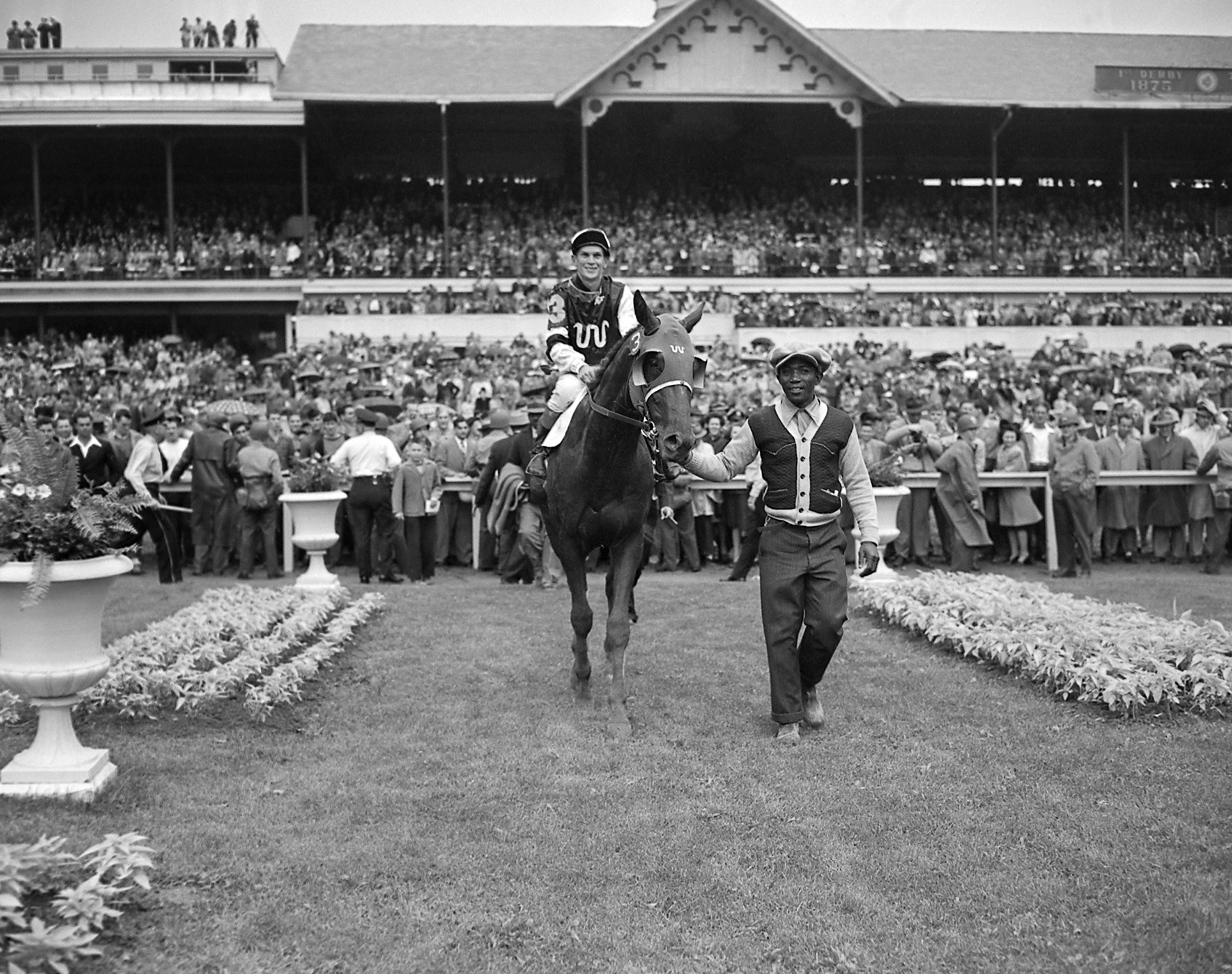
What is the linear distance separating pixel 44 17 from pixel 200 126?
13.7m

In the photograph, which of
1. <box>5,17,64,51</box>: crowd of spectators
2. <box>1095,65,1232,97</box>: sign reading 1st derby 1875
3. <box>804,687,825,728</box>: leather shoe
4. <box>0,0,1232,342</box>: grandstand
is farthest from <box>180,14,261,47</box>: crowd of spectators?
<box>804,687,825,728</box>: leather shoe

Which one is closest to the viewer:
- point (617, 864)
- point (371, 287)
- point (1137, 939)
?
point (1137, 939)

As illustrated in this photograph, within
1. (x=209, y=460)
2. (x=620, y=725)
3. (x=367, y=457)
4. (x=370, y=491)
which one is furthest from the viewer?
(x=209, y=460)

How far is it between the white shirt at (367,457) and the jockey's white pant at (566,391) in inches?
225

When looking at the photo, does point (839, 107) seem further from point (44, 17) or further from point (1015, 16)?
point (44, 17)

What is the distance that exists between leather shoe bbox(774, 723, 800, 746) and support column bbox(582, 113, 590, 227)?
25737mm

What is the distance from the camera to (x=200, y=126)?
1286 inches

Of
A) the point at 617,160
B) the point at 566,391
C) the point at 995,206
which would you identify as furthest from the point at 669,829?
the point at 617,160

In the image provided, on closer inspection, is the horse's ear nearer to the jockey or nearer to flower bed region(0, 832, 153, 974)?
the jockey

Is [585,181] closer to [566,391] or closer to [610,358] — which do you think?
[566,391]

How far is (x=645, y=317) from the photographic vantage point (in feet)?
22.0

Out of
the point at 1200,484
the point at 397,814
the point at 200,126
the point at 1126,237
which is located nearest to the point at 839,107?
the point at 1126,237

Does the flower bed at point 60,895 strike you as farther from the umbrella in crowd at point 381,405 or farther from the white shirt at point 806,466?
the umbrella in crowd at point 381,405

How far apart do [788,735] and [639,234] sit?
2790 cm
